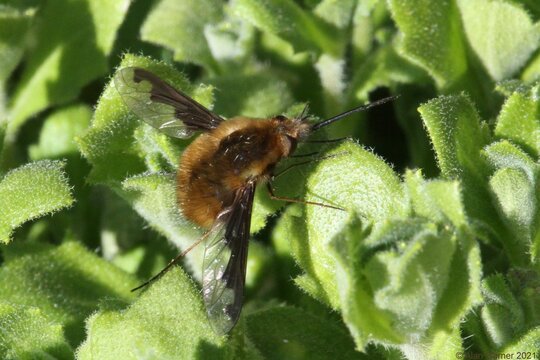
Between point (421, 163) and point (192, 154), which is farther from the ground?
point (192, 154)

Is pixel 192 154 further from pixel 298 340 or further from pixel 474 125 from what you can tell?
pixel 474 125

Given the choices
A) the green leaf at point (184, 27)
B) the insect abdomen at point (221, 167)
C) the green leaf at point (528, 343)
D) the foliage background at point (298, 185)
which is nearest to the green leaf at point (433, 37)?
the foliage background at point (298, 185)

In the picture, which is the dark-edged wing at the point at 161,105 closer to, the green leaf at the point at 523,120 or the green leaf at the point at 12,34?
the green leaf at the point at 12,34

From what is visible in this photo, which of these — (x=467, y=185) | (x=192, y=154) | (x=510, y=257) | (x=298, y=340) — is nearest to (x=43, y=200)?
(x=192, y=154)

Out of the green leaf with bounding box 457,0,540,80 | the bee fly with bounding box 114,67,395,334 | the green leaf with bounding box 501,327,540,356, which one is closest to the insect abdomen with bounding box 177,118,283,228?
the bee fly with bounding box 114,67,395,334

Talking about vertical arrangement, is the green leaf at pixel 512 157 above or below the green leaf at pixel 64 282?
above

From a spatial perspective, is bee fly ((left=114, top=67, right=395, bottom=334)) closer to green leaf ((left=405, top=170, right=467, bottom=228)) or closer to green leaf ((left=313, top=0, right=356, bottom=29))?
green leaf ((left=405, top=170, right=467, bottom=228))

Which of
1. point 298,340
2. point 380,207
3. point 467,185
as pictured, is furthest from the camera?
point 298,340
